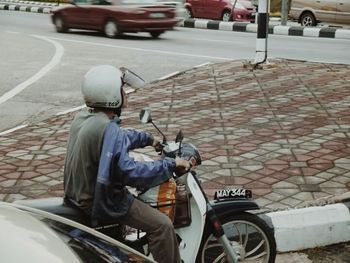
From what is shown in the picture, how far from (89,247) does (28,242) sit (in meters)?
0.36

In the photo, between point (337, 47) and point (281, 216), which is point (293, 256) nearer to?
point (281, 216)

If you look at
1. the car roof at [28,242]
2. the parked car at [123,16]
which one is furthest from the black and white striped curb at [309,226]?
the parked car at [123,16]

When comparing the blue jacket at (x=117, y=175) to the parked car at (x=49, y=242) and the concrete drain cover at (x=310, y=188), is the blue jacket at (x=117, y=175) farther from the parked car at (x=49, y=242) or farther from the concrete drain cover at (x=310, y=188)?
the concrete drain cover at (x=310, y=188)

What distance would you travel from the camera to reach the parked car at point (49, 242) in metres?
1.96

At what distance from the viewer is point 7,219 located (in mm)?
2221

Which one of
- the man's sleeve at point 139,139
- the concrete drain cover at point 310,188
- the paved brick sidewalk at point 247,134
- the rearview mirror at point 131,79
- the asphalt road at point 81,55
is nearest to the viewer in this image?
the rearview mirror at point 131,79

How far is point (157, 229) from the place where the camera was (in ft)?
10.7

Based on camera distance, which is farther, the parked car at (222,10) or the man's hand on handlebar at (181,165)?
the parked car at (222,10)

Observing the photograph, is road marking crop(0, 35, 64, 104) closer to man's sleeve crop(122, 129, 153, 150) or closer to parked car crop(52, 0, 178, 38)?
parked car crop(52, 0, 178, 38)

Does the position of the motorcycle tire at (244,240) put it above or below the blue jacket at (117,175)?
below

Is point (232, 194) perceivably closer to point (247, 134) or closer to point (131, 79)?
point (131, 79)

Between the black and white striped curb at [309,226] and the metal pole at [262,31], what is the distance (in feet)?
21.3

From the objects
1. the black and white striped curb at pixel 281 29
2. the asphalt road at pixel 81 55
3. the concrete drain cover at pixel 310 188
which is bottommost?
the black and white striped curb at pixel 281 29

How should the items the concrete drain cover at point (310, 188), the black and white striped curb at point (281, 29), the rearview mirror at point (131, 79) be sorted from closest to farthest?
the rearview mirror at point (131, 79) → the concrete drain cover at point (310, 188) → the black and white striped curb at point (281, 29)
